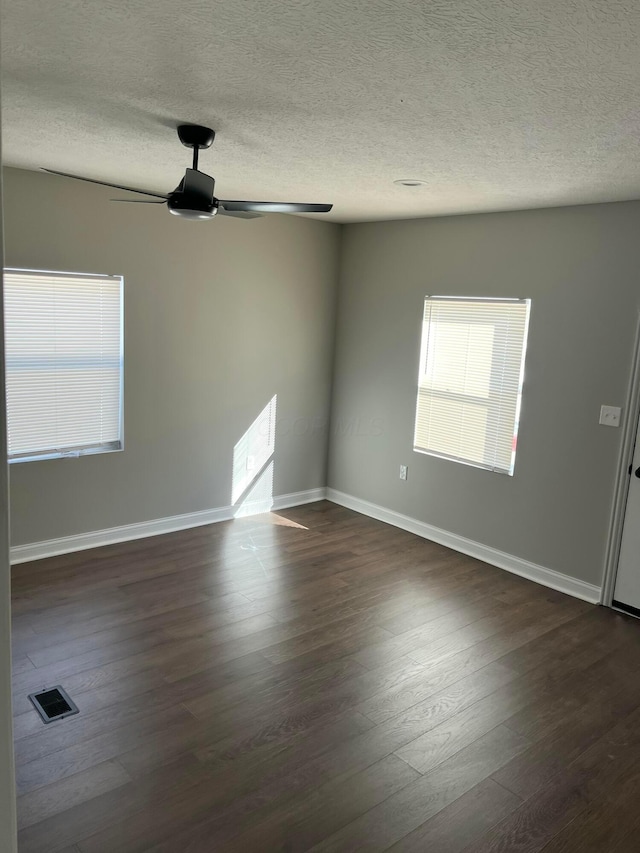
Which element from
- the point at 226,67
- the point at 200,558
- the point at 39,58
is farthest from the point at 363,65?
the point at 200,558

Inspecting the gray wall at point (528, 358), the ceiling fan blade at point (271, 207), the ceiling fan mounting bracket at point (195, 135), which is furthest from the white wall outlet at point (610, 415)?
the ceiling fan mounting bracket at point (195, 135)

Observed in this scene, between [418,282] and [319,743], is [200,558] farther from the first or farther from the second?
[418,282]

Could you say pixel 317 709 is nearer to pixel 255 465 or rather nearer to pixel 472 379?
pixel 472 379

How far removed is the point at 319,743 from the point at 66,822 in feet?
3.23

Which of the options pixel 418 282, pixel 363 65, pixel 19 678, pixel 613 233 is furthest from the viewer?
pixel 418 282

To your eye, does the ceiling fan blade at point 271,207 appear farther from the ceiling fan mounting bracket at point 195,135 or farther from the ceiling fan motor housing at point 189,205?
the ceiling fan mounting bracket at point 195,135

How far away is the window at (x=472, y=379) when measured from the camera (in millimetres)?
4504

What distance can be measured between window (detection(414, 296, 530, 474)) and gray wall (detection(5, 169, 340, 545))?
112 cm

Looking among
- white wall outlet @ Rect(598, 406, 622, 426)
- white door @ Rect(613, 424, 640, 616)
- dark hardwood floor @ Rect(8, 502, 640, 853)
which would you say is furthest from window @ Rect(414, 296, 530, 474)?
dark hardwood floor @ Rect(8, 502, 640, 853)

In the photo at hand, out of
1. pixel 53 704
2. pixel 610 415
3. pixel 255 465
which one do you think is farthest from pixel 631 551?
pixel 53 704

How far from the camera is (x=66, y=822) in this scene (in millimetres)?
2213

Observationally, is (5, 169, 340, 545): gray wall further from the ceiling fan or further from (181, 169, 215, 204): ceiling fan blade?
(181, 169, 215, 204): ceiling fan blade

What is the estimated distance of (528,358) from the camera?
437cm

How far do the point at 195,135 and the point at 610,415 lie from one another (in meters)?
2.87
